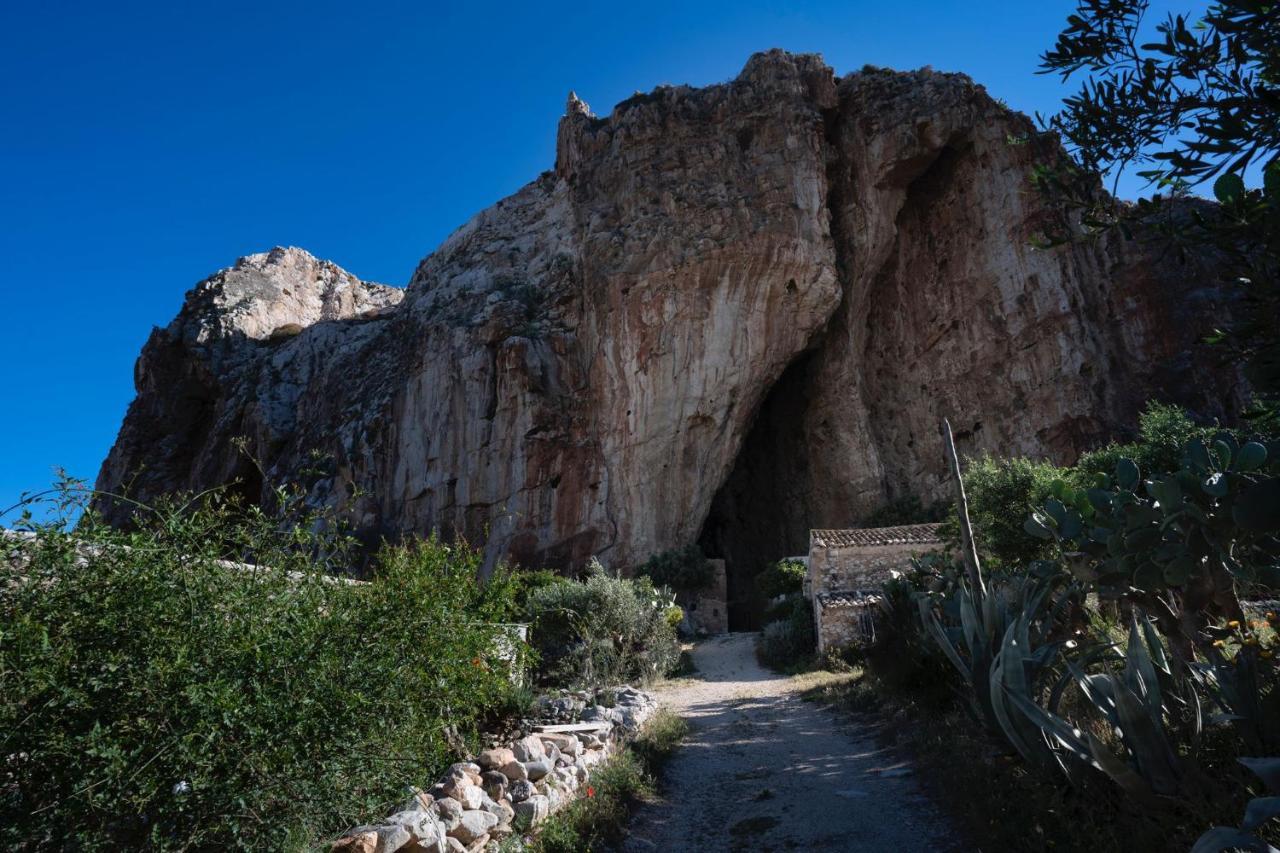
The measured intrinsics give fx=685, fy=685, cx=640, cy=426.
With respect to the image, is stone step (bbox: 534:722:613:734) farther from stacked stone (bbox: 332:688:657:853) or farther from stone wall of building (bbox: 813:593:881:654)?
stone wall of building (bbox: 813:593:881:654)

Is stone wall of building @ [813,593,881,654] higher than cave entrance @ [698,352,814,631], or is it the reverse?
cave entrance @ [698,352,814,631]

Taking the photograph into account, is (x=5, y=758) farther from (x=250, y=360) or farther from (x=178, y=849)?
(x=250, y=360)

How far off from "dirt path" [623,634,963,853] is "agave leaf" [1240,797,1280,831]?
8.43 feet

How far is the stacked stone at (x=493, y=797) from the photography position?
3.84 m

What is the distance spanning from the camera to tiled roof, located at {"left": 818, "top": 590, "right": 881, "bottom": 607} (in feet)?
49.2

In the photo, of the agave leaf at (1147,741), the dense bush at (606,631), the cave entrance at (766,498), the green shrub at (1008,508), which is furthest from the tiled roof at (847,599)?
the cave entrance at (766,498)

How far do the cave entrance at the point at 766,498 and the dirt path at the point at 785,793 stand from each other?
800 inches

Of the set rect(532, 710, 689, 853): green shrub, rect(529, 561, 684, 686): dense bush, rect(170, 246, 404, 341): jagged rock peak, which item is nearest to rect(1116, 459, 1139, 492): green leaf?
rect(532, 710, 689, 853): green shrub

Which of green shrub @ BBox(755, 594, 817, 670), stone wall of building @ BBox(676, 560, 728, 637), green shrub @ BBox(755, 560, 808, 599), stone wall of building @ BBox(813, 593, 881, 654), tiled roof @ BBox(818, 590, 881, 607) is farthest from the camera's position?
stone wall of building @ BBox(676, 560, 728, 637)


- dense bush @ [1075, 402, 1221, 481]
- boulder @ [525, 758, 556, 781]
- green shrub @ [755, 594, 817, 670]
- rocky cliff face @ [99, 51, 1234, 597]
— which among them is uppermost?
rocky cliff face @ [99, 51, 1234, 597]

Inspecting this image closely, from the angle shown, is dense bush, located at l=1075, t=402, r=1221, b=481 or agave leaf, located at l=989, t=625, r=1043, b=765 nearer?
agave leaf, located at l=989, t=625, r=1043, b=765

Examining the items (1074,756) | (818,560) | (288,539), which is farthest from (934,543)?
(288,539)

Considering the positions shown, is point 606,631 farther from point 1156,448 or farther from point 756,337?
point 756,337

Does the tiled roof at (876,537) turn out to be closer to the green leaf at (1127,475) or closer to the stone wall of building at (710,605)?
the stone wall of building at (710,605)
